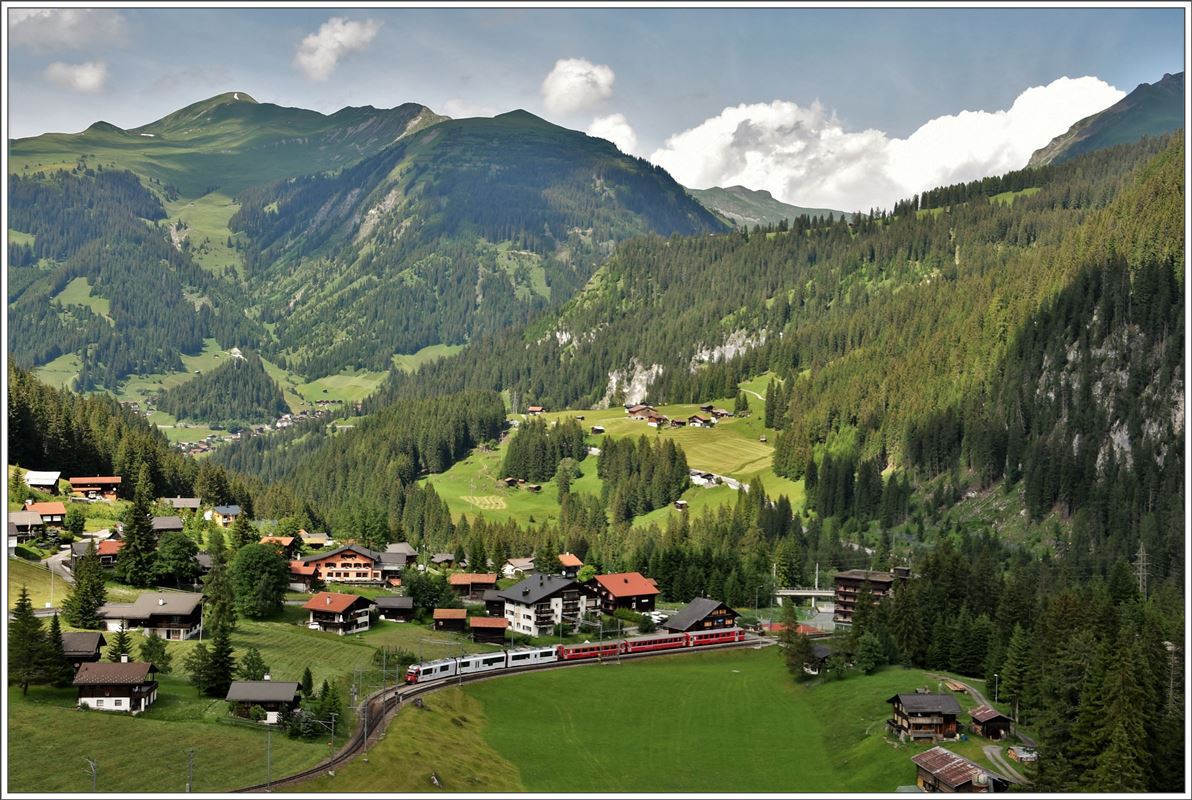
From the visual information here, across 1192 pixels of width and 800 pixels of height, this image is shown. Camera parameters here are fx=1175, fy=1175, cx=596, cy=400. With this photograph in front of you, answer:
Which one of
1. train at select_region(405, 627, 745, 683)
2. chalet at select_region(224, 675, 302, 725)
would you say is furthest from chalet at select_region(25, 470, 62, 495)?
chalet at select_region(224, 675, 302, 725)

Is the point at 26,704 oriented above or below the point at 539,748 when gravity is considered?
above

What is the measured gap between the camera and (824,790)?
79688 millimetres

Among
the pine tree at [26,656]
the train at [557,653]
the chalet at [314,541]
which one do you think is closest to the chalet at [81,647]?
the pine tree at [26,656]

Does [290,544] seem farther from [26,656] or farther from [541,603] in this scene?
[26,656]

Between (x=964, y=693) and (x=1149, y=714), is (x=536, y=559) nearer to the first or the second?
(x=964, y=693)

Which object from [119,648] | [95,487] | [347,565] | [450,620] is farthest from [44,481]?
[119,648]

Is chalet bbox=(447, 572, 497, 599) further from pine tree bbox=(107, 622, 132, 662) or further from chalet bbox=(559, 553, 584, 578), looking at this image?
pine tree bbox=(107, 622, 132, 662)

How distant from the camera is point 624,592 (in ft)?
471

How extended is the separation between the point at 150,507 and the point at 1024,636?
110240mm

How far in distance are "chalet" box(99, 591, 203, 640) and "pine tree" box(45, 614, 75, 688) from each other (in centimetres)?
1942

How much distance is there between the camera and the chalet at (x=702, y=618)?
13188cm

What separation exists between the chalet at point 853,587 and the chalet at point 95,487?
97.4 metres

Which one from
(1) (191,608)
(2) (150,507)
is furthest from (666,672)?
(2) (150,507)

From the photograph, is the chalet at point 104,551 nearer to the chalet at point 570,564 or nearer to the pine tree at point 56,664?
the pine tree at point 56,664
